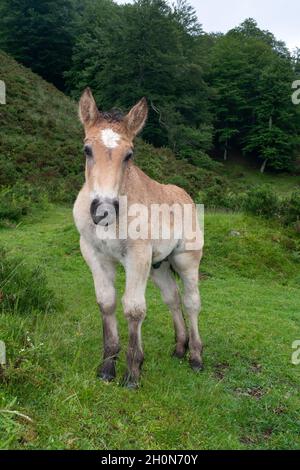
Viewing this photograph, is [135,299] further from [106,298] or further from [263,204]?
[263,204]

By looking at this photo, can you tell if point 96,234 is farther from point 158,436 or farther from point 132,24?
point 132,24

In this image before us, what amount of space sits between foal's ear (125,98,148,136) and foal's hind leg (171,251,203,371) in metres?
1.82

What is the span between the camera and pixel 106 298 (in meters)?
5.09

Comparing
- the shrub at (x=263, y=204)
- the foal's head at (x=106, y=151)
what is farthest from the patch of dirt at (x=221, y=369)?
the shrub at (x=263, y=204)

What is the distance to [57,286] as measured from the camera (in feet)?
30.3

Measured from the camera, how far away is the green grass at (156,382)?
3.79 m

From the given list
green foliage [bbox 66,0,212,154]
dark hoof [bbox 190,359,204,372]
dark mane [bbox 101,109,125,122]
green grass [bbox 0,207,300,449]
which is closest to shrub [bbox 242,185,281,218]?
green grass [bbox 0,207,300,449]

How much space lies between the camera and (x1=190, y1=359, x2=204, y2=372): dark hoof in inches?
235

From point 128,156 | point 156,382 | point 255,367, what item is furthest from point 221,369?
point 128,156

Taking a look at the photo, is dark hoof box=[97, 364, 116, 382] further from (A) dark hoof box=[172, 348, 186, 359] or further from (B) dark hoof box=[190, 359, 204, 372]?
(A) dark hoof box=[172, 348, 186, 359]

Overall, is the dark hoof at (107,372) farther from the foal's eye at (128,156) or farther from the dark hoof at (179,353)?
the foal's eye at (128,156)

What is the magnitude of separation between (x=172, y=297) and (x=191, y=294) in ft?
1.00
